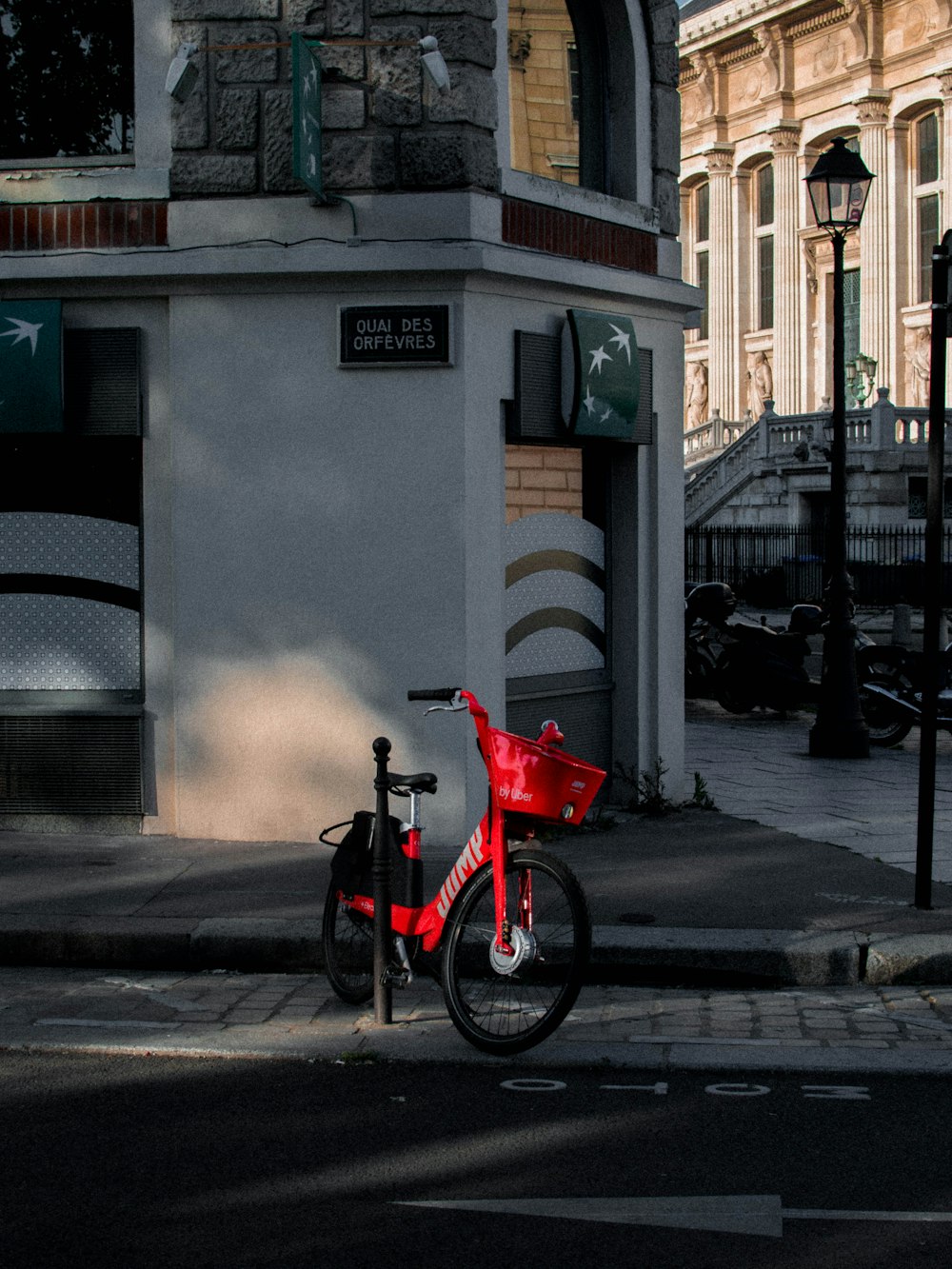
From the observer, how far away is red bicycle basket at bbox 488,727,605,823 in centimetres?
593

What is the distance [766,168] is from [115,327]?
57532 mm

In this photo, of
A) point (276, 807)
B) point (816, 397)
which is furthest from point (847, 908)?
point (816, 397)

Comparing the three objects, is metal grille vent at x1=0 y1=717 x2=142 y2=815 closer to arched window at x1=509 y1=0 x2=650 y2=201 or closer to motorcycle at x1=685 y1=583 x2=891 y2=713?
arched window at x1=509 y1=0 x2=650 y2=201

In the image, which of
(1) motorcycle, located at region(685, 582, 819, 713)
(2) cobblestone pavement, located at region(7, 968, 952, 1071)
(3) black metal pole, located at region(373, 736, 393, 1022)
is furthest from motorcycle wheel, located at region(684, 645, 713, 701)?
(3) black metal pole, located at region(373, 736, 393, 1022)

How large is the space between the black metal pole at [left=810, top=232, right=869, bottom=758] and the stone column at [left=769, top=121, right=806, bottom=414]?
48329 millimetres

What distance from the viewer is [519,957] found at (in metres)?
5.98

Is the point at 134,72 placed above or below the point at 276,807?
above

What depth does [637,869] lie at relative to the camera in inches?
356

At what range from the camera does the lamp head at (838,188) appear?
549 inches

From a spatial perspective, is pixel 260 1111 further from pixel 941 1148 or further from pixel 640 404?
pixel 640 404

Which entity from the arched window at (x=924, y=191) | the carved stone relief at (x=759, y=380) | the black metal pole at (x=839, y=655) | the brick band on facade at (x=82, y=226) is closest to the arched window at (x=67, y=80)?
the brick band on facade at (x=82, y=226)

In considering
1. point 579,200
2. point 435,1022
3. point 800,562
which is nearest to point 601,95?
point 579,200

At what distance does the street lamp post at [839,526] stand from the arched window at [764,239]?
A: 51.0 m

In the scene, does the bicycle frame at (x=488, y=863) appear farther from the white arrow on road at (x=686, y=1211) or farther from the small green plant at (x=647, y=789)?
the small green plant at (x=647, y=789)
